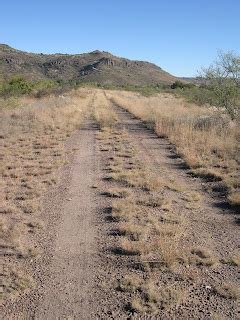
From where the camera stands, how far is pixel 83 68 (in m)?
176

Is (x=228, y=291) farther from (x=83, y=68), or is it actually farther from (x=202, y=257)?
(x=83, y=68)

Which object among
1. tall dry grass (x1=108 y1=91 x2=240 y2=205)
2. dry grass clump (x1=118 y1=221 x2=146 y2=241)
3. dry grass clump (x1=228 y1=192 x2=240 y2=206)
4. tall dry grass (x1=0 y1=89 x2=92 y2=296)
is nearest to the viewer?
dry grass clump (x1=118 y1=221 x2=146 y2=241)

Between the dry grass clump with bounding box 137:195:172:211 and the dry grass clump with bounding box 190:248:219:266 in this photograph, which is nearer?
the dry grass clump with bounding box 190:248:219:266

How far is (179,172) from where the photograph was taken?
44.6ft

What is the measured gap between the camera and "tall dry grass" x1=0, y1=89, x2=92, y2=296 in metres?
7.82

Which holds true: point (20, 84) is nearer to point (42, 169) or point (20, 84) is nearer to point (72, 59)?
point (42, 169)

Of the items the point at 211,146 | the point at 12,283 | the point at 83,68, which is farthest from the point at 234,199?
the point at 83,68

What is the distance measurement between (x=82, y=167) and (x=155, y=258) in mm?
7401

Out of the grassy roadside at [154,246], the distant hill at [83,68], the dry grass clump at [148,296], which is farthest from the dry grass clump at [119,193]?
the distant hill at [83,68]

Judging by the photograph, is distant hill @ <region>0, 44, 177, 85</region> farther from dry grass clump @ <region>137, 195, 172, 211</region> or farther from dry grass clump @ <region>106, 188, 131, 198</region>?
dry grass clump @ <region>137, 195, 172, 211</region>

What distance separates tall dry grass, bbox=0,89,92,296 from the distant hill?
104237mm

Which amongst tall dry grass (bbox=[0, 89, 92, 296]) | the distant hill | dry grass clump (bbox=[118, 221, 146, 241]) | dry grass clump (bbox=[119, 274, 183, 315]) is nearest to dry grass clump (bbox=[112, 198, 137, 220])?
dry grass clump (bbox=[118, 221, 146, 241])

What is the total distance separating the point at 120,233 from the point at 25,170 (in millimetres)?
5830

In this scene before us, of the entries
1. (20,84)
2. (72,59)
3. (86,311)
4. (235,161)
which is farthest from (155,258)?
(72,59)
